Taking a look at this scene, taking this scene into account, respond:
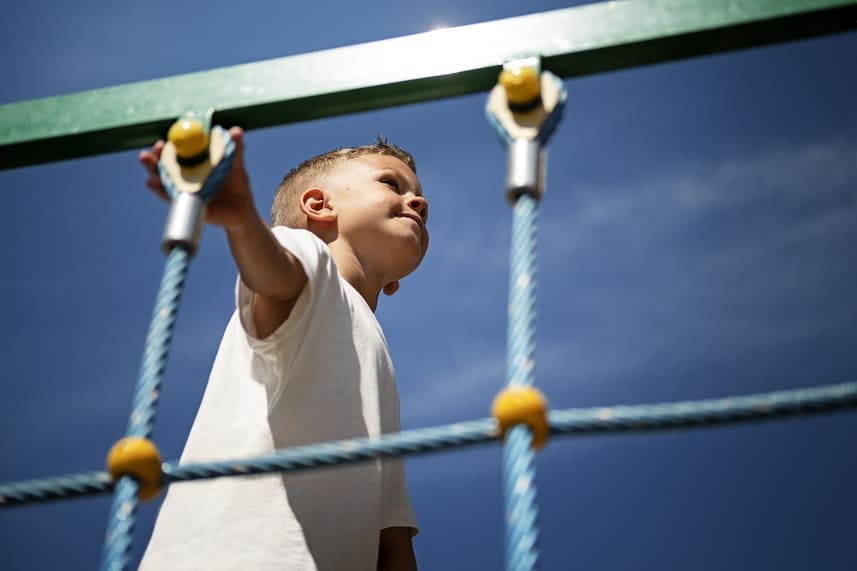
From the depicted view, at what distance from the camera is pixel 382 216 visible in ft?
3.92

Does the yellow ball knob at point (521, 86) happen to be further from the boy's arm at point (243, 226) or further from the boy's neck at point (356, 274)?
the boy's neck at point (356, 274)

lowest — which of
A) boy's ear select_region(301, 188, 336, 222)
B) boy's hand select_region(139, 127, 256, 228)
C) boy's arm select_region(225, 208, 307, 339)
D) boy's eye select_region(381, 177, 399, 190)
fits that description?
boy's arm select_region(225, 208, 307, 339)

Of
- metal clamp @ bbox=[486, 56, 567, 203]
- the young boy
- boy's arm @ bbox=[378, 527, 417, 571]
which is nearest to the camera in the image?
metal clamp @ bbox=[486, 56, 567, 203]

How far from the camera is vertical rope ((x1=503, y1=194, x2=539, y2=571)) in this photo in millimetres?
544

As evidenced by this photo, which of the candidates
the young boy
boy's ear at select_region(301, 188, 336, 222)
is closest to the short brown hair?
boy's ear at select_region(301, 188, 336, 222)

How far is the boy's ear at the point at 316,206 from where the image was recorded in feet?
4.04

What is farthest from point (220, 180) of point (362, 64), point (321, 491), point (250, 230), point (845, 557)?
point (845, 557)

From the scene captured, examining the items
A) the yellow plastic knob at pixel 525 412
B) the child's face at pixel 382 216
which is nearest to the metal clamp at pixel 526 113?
the yellow plastic knob at pixel 525 412

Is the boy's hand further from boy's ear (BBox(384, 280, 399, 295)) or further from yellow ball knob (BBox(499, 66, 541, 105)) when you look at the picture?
boy's ear (BBox(384, 280, 399, 295))

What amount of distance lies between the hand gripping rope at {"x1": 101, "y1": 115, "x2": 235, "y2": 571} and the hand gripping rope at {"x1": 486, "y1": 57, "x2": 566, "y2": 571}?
223mm

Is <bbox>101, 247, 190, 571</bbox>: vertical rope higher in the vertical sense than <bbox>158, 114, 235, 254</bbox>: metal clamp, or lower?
lower

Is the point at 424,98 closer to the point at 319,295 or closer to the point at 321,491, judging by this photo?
the point at 319,295

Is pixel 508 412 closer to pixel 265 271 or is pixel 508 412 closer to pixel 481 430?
pixel 481 430

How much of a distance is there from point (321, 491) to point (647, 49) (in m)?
0.48
